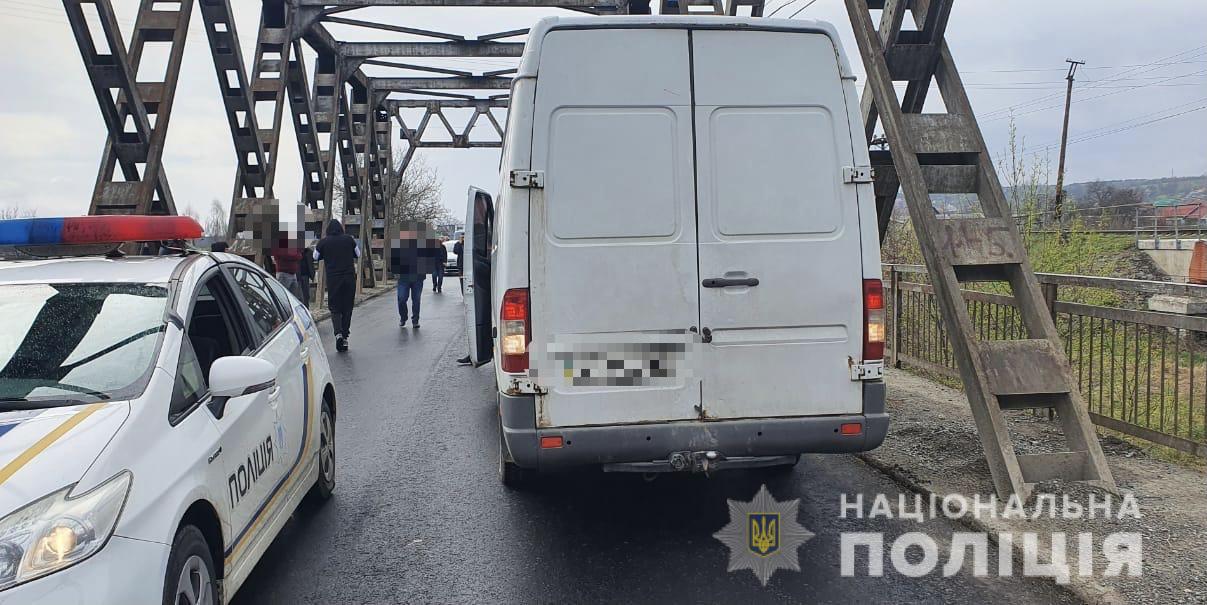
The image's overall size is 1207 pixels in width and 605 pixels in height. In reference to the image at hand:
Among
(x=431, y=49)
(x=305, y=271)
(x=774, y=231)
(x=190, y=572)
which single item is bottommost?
(x=190, y=572)

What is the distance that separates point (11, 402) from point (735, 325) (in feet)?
9.80

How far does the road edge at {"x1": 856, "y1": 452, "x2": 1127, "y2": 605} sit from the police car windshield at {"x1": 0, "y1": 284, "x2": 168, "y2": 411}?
3895mm

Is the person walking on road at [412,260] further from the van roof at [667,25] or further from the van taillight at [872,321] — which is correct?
the van taillight at [872,321]

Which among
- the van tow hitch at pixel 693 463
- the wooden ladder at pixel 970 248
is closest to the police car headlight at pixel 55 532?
the van tow hitch at pixel 693 463

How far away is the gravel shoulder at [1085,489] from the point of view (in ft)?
12.9

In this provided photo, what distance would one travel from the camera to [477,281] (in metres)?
6.80

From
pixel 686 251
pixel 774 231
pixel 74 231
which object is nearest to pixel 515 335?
pixel 686 251

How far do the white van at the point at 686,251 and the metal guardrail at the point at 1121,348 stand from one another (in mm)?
2463

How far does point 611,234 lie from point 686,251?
377mm

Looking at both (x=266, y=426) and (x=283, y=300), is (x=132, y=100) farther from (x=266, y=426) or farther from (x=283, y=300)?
(x=266, y=426)

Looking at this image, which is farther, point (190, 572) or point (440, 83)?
point (440, 83)

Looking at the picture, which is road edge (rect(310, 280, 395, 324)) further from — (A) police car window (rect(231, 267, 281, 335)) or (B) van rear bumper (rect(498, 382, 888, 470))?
(B) van rear bumper (rect(498, 382, 888, 470))

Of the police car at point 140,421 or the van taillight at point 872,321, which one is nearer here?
the police car at point 140,421

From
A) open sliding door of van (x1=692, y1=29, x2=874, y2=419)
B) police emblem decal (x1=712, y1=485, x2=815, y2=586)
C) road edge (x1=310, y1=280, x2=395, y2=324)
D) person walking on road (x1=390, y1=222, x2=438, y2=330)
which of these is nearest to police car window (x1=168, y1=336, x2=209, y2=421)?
open sliding door of van (x1=692, y1=29, x2=874, y2=419)
